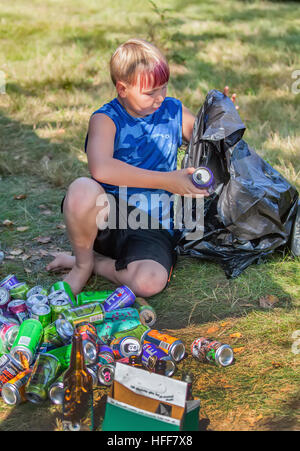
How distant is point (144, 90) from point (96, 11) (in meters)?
9.51

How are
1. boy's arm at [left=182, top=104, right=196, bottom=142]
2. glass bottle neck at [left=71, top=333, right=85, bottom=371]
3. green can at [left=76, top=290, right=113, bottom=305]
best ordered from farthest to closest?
boy's arm at [left=182, top=104, right=196, bottom=142]
green can at [left=76, top=290, right=113, bottom=305]
glass bottle neck at [left=71, top=333, right=85, bottom=371]

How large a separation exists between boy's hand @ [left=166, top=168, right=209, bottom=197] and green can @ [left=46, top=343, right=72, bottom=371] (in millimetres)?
954

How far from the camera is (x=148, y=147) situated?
2.84m

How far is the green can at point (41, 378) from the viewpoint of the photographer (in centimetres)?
195

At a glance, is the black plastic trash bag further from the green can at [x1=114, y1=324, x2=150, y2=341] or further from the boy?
the green can at [x1=114, y1=324, x2=150, y2=341]

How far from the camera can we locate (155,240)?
2.88m

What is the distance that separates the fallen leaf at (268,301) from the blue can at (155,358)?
83 cm

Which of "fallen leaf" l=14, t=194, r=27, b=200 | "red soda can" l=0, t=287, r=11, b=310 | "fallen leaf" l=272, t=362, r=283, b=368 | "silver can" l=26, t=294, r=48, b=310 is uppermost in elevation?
"silver can" l=26, t=294, r=48, b=310

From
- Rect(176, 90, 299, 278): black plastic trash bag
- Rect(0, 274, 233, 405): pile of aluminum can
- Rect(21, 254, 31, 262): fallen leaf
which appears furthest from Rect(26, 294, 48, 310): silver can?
Rect(176, 90, 299, 278): black plastic trash bag

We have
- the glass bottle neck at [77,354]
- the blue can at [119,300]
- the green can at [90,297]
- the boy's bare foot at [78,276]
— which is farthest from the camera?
the boy's bare foot at [78,276]

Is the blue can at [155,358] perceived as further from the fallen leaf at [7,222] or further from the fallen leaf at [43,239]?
the fallen leaf at [7,222]

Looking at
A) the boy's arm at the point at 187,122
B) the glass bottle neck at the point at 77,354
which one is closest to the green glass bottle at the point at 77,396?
the glass bottle neck at the point at 77,354

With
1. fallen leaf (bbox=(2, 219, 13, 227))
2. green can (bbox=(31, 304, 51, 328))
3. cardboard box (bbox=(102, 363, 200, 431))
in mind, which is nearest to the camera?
cardboard box (bbox=(102, 363, 200, 431))

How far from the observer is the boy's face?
102 inches
